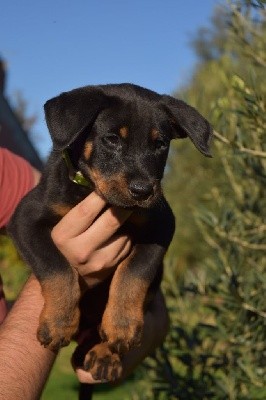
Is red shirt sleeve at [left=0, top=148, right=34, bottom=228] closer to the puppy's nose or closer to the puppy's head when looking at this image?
the puppy's head

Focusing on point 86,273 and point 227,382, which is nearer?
point 86,273

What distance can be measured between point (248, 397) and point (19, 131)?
2236 millimetres

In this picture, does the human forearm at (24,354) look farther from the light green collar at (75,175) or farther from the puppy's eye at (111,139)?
the puppy's eye at (111,139)

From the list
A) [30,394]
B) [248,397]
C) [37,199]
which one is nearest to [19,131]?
[37,199]

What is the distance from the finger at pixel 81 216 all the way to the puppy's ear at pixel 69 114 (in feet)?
0.87

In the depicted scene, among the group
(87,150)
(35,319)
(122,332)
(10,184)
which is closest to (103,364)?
(122,332)

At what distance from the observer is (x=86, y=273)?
11.5 feet

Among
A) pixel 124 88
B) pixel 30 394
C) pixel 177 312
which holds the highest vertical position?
pixel 124 88

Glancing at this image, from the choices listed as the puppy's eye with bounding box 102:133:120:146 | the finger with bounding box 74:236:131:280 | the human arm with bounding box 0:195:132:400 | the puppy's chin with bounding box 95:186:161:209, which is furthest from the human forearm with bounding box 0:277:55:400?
the puppy's eye with bounding box 102:133:120:146

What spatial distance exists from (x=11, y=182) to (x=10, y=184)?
A: 0.05 ft

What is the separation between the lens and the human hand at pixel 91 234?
11.0ft

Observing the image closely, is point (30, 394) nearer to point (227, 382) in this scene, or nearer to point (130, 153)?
point (130, 153)

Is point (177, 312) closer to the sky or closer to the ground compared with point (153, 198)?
closer to the ground

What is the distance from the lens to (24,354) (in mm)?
3139
